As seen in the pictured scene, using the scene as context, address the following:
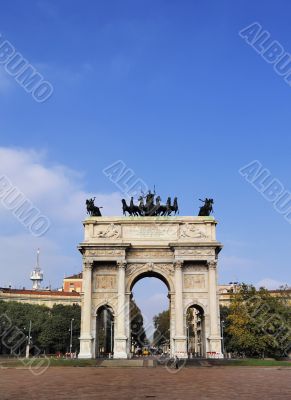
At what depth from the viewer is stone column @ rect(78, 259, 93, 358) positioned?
143 feet

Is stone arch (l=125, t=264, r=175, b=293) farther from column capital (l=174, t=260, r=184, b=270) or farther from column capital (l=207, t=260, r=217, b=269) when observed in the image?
column capital (l=207, t=260, r=217, b=269)

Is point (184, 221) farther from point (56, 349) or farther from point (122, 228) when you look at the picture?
A: point (56, 349)

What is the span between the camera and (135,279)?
47.0 meters

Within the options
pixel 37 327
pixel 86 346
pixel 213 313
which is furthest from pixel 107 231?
pixel 37 327

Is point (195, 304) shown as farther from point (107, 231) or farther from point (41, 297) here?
point (41, 297)

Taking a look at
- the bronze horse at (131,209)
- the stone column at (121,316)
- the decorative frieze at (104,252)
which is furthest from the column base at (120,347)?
the bronze horse at (131,209)

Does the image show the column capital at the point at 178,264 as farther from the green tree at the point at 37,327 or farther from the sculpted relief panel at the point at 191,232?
the green tree at the point at 37,327

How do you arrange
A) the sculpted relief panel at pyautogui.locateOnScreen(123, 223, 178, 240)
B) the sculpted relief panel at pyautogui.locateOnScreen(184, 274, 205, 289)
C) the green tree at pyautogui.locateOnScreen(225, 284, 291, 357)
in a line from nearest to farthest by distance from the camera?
the sculpted relief panel at pyautogui.locateOnScreen(184, 274, 205, 289) < the sculpted relief panel at pyautogui.locateOnScreen(123, 223, 178, 240) < the green tree at pyautogui.locateOnScreen(225, 284, 291, 357)

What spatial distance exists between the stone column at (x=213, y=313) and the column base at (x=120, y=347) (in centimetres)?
751

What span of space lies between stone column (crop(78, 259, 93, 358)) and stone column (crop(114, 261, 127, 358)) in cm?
242

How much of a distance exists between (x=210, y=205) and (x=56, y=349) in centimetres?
3911

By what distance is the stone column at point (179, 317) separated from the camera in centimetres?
4338

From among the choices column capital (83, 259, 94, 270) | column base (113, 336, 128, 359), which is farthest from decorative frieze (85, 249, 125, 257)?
column base (113, 336, 128, 359)

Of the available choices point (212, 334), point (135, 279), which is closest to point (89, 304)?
point (135, 279)
